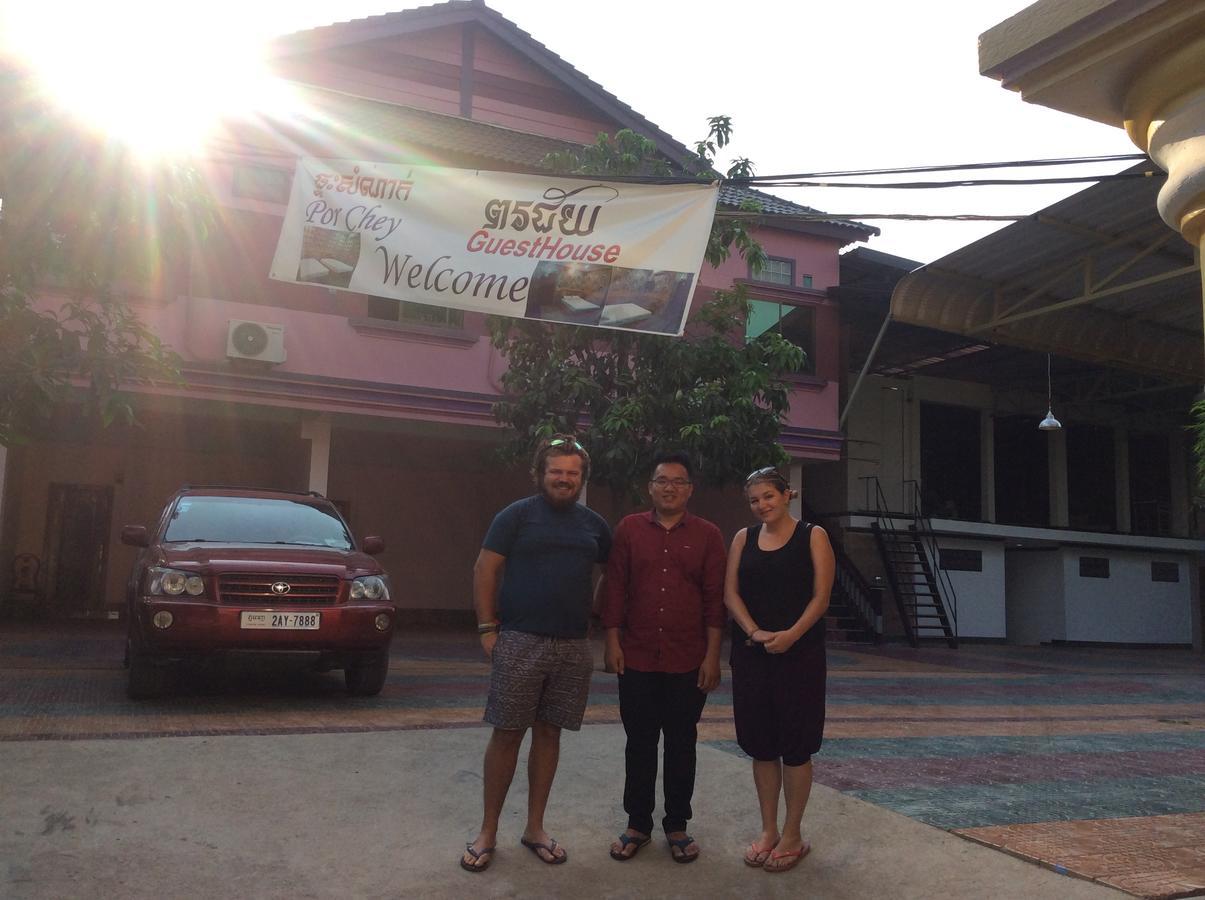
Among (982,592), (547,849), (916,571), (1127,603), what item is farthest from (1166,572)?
(547,849)

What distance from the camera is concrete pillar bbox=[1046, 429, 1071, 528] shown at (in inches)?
951

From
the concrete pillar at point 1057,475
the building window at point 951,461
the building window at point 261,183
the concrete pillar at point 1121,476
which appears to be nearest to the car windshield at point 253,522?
the building window at point 261,183

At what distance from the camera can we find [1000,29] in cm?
383

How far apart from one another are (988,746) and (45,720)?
638 centimetres

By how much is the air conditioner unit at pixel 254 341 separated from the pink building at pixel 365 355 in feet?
0.12

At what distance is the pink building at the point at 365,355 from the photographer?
13.8m

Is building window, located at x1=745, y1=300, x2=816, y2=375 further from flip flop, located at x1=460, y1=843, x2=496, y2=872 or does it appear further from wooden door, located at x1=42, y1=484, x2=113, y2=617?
flip flop, located at x1=460, y1=843, x2=496, y2=872

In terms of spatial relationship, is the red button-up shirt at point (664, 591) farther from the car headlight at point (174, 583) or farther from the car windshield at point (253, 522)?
the car windshield at point (253, 522)

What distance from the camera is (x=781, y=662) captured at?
4.38m

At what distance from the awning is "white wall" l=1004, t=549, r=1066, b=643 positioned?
18.1m

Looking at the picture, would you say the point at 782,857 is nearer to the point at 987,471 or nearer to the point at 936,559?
the point at 936,559

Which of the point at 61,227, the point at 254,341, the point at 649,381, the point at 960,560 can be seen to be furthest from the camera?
the point at 960,560

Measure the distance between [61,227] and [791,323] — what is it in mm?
13269

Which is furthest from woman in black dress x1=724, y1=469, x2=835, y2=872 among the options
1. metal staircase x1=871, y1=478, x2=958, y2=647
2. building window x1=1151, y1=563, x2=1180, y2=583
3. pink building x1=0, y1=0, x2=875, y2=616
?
building window x1=1151, y1=563, x2=1180, y2=583
